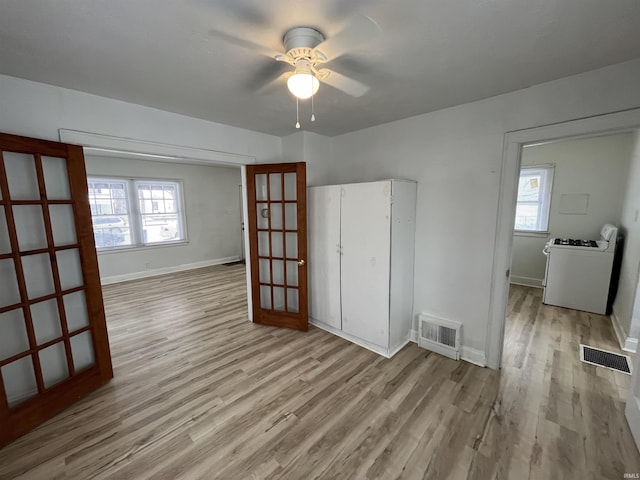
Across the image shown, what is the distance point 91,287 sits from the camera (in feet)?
7.21

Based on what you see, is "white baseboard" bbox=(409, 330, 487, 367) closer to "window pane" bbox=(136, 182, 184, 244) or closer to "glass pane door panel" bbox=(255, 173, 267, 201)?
"glass pane door panel" bbox=(255, 173, 267, 201)

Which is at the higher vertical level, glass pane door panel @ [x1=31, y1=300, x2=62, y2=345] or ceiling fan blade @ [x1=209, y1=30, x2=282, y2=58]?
ceiling fan blade @ [x1=209, y1=30, x2=282, y2=58]

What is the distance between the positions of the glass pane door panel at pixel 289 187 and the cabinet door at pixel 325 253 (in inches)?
7.4

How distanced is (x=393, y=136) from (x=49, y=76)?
2.95m

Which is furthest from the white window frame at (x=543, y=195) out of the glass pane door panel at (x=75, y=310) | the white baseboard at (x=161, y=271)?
the white baseboard at (x=161, y=271)

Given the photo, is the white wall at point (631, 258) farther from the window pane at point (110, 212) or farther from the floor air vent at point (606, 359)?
the window pane at point (110, 212)

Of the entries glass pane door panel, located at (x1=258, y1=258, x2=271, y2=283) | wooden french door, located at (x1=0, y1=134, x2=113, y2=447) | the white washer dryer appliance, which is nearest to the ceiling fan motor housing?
wooden french door, located at (x1=0, y1=134, x2=113, y2=447)

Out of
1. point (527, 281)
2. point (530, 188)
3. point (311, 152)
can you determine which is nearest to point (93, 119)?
point (311, 152)

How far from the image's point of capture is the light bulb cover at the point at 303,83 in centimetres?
141

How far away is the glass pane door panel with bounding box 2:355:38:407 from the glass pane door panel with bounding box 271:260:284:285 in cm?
219

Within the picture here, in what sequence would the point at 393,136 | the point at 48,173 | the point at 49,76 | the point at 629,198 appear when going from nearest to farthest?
the point at 49,76 < the point at 48,173 < the point at 393,136 < the point at 629,198

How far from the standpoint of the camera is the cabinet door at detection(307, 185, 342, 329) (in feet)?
9.65

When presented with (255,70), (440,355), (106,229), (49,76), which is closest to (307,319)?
(440,355)

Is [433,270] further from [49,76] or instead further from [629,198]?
[49,76]
